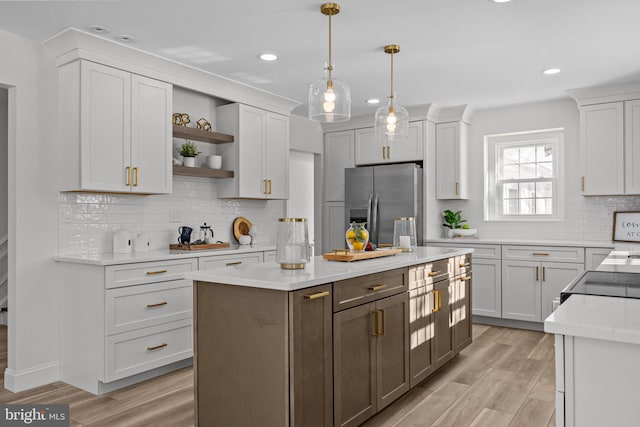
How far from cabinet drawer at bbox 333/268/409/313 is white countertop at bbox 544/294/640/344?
108 cm

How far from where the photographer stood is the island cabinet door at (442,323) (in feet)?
11.3

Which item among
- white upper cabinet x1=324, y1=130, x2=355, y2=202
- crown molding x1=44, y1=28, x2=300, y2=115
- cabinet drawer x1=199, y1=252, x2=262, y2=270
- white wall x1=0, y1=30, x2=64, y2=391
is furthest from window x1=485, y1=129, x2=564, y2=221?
white wall x1=0, y1=30, x2=64, y2=391

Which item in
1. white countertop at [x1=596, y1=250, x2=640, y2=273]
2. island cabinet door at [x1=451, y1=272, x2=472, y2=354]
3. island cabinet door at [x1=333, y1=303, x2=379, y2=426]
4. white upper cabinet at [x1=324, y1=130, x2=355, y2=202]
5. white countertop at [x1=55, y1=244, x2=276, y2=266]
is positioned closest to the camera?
island cabinet door at [x1=333, y1=303, x2=379, y2=426]

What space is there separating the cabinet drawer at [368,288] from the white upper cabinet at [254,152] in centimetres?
224

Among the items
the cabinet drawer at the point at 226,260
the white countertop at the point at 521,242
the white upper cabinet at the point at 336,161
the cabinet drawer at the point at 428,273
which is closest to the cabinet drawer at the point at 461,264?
the cabinet drawer at the point at 428,273

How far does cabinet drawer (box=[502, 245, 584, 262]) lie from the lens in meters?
4.80

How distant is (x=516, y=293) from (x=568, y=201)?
125cm

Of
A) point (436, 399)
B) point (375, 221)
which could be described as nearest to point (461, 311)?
point (436, 399)

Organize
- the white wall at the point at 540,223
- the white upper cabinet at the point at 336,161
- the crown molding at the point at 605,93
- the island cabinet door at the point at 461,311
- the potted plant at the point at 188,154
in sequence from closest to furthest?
1. the island cabinet door at the point at 461,311
2. the potted plant at the point at 188,154
3. the crown molding at the point at 605,93
4. the white wall at the point at 540,223
5. the white upper cabinet at the point at 336,161

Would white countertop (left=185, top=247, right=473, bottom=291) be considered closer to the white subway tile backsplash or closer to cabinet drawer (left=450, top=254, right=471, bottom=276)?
cabinet drawer (left=450, top=254, right=471, bottom=276)

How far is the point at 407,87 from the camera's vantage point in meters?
4.83

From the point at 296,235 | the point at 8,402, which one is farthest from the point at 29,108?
the point at 296,235

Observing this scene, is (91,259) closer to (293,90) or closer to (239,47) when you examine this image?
(239,47)

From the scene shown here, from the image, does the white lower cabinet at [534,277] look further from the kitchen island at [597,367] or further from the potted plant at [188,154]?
the kitchen island at [597,367]
